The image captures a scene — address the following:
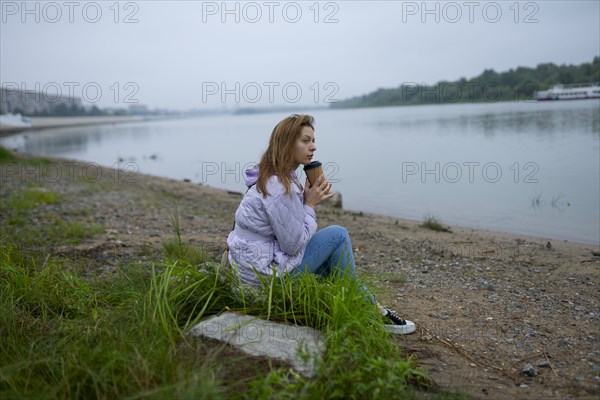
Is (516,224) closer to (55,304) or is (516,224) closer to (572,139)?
(55,304)

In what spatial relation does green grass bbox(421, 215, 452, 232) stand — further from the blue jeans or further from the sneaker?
the blue jeans

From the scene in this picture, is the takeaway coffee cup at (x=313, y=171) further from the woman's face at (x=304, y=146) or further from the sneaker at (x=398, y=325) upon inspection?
the sneaker at (x=398, y=325)

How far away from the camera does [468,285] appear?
5.30 m

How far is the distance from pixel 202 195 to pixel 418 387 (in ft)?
37.5

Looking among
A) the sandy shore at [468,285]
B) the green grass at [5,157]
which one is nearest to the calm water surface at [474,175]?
the sandy shore at [468,285]

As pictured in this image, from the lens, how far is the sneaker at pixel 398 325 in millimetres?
3924

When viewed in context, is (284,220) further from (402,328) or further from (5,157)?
(5,157)

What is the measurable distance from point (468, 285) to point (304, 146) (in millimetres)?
2520

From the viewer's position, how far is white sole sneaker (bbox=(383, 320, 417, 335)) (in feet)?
12.8

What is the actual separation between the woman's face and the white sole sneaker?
1.37 metres

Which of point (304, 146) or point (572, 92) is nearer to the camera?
point (304, 146)

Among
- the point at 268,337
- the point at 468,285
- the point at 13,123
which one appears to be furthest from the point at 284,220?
the point at 13,123

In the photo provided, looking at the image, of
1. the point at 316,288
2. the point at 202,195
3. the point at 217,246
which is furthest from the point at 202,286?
the point at 202,195

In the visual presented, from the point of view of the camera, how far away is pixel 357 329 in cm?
332
